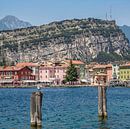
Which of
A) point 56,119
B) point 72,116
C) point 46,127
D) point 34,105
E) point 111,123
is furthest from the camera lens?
point 72,116

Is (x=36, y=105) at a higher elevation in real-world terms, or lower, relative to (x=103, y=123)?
higher

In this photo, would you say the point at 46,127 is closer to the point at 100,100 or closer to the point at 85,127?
the point at 85,127

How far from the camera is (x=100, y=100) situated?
4991 cm

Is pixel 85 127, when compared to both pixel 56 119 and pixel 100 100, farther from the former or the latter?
pixel 56 119

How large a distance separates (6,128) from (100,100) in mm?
9745

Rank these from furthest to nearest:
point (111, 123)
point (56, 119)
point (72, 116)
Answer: point (72, 116)
point (56, 119)
point (111, 123)

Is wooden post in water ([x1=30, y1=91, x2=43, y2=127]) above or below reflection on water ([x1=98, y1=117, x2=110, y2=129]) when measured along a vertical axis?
above

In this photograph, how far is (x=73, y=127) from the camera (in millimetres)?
46594

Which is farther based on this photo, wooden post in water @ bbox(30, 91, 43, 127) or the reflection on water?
the reflection on water

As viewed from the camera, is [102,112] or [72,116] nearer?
[102,112]

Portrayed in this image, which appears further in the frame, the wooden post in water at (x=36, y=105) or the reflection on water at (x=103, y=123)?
the reflection on water at (x=103, y=123)

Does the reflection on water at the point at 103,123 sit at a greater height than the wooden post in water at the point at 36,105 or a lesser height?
lesser

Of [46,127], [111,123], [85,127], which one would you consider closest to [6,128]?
[46,127]

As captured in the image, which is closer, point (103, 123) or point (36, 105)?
point (36, 105)
